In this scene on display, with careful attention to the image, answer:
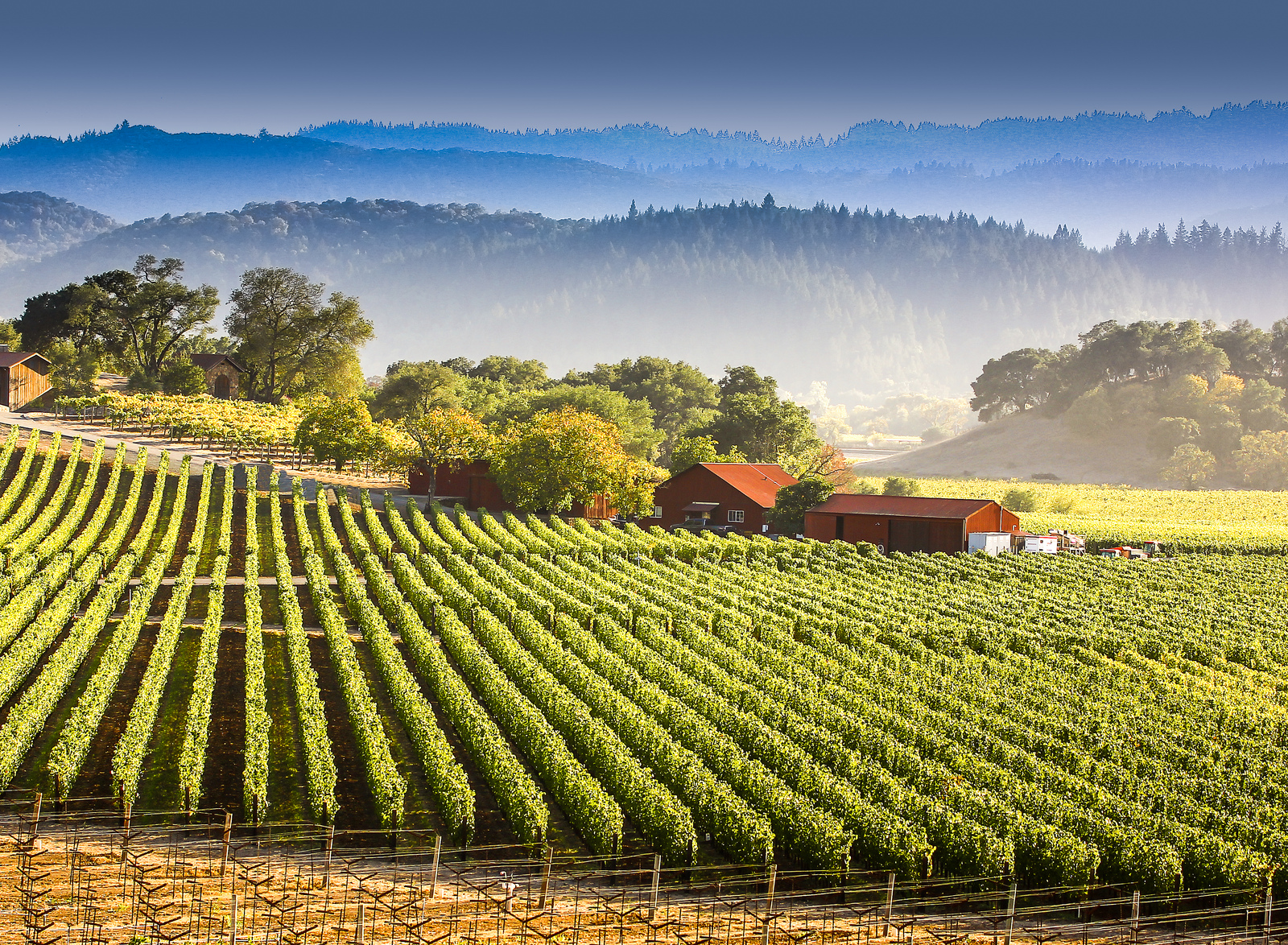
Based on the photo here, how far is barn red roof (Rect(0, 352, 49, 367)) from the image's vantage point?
86.8 m

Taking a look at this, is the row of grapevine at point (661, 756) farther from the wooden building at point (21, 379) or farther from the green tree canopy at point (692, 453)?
the wooden building at point (21, 379)

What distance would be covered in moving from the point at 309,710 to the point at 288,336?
83814mm

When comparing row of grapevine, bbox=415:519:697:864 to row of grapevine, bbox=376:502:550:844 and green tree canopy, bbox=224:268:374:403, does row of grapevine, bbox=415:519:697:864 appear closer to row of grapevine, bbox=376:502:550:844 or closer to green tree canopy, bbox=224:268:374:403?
row of grapevine, bbox=376:502:550:844

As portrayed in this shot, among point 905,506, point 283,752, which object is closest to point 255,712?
point 283,752

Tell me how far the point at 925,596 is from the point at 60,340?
273ft

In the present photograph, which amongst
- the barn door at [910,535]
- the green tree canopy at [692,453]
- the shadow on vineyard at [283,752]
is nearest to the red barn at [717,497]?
the green tree canopy at [692,453]

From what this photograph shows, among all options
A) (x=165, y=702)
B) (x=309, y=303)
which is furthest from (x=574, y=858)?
(x=309, y=303)

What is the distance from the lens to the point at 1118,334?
564 feet

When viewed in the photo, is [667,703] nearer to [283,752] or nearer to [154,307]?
[283,752]

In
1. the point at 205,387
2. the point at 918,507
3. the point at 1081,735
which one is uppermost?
the point at 205,387

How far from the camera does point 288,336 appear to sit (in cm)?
10594

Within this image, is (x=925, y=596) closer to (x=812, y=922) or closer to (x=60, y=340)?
(x=812, y=922)

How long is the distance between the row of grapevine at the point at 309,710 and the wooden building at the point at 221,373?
2529 inches

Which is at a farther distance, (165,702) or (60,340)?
(60,340)
